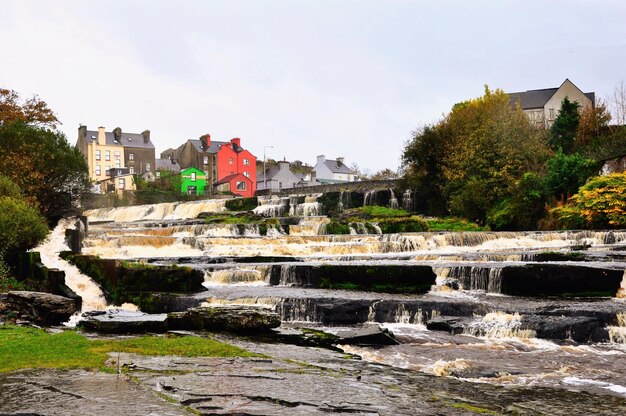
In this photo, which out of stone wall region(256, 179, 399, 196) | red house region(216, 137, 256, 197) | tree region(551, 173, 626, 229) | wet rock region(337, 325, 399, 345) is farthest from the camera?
red house region(216, 137, 256, 197)

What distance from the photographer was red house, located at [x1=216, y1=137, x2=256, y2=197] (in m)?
90.0

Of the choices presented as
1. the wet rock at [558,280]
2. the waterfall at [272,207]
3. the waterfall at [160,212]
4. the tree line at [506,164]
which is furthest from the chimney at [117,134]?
the wet rock at [558,280]

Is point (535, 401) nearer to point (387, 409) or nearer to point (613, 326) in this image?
point (387, 409)

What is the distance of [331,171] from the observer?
4328 inches

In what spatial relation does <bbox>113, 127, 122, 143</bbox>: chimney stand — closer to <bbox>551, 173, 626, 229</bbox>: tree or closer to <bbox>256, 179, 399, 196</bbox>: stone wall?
<bbox>256, 179, 399, 196</bbox>: stone wall

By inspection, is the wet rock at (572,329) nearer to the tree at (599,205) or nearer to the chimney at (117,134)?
the tree at (599,205)

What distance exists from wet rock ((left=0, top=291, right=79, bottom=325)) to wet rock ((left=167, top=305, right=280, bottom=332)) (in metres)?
3.49

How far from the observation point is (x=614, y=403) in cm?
822

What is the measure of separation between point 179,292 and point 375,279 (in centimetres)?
606

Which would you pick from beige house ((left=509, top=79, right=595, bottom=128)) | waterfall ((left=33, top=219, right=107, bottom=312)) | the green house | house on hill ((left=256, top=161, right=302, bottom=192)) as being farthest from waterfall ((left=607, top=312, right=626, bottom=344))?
house on hill ((left=256, top=161, right=302, bottom=192))

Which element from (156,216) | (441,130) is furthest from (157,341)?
(156,216)

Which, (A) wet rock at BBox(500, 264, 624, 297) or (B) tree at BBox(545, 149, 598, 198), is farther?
(B) tree at BBox(545, 149, 598, 198)

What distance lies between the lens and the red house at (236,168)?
90.0 meters

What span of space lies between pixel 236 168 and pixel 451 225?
2372 inches
